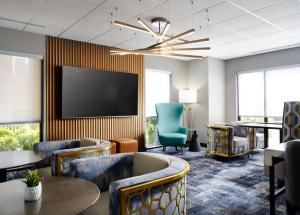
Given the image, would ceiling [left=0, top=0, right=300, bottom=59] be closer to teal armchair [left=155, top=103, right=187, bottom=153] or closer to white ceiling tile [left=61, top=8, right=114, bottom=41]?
white ceiling tile [left=61, top=8, right=114, bottom=41]

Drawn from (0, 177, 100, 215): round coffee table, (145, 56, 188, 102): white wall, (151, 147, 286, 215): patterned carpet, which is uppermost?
(145, 56, 188, 102): white wall

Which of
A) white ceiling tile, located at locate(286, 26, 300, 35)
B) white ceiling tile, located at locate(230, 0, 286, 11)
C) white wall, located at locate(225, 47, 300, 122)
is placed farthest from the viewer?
white wall, located at locate(225, 47, 300, 122)

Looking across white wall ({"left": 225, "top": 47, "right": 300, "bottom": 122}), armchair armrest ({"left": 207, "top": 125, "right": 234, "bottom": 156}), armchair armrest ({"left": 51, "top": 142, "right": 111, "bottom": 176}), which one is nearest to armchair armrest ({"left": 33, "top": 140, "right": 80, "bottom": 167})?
armchair armrest ({"left": 51, "top": 142, "right": 111, "bottom": 176})

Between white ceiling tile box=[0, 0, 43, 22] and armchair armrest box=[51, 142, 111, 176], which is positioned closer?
armchair armrest box=[51, 142, 111, 176]

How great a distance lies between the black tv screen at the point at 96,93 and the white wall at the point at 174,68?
2.75 ft

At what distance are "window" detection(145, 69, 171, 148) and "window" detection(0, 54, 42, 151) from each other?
2.80 meters

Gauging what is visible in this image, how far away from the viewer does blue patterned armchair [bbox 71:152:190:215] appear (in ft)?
4.64

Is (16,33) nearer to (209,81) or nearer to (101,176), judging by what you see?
(101,176)

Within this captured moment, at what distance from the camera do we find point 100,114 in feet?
16.3

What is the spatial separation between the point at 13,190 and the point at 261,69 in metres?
6.17

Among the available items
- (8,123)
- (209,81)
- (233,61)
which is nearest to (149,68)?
(209,81)

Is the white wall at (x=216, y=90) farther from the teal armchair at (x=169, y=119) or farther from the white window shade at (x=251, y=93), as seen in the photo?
the teal armchair at (x=169, y=119)

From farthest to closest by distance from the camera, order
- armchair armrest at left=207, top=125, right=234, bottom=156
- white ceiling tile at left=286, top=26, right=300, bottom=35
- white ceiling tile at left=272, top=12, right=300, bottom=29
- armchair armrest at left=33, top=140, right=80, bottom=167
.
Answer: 1. armchair armrest at left=207, top=125, right=234, bottom=156
2. white ceiling tile at left=286, top=26, right=300, bottom=35
3. white ceiling tile at left=272, top=12, right=300, bottom=29
4. armchair armrest at left=33, top=140, right=80, bottom=167

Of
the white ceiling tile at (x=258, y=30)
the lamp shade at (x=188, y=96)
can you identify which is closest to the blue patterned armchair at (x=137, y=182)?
the white ceiling tile at (x=258, y=30)
